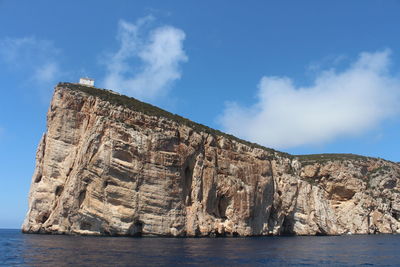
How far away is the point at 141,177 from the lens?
5516 centimetres

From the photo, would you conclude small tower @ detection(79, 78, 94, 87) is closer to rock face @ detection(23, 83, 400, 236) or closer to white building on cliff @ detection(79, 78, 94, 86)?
white building on cliff @ detection(79, 78, 94, 86)

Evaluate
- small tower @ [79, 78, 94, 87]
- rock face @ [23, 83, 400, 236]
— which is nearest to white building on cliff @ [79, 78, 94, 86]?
small tower @ [79, 78, 94, 87]

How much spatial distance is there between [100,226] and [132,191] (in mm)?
6355

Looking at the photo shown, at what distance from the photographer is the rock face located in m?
53.7

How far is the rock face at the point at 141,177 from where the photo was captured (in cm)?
5366

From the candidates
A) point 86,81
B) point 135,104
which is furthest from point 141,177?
point 86,81

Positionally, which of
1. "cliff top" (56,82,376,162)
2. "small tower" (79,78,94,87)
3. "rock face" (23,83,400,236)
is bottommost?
"rock face" (23,83,400,236)

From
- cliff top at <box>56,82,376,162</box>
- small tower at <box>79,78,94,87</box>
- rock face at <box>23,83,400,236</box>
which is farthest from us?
small tower at <box>79,78,94,87</box>

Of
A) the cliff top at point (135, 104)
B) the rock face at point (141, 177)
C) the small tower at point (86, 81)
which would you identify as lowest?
the rock face at point (141, 177)

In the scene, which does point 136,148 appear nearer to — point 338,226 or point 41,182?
point 41,182

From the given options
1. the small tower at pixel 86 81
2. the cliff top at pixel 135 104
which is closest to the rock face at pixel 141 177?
the cliff top at pixel 135 104

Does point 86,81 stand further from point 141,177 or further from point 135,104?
point 141,177

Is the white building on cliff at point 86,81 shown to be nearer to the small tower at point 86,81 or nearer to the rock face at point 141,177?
the small tower at point 86,81

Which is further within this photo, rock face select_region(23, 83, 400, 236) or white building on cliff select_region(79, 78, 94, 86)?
white building on cliff select_region(79, 78, 94, 86)
